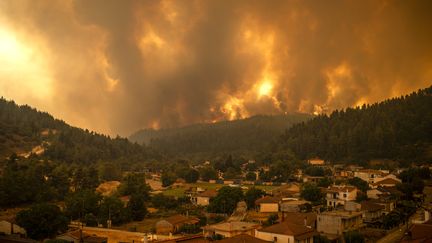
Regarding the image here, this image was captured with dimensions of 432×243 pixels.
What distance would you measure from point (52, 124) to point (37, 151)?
3985cm

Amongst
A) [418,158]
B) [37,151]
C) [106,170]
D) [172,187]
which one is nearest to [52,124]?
[37,151]

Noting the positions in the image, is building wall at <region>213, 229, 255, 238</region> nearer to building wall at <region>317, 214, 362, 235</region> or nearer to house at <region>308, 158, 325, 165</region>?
building wall at <region>317, 214, 362, 235</region>

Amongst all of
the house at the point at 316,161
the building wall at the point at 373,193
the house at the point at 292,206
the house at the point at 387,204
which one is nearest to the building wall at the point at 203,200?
the house at the point at 292,206

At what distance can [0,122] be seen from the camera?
132375 millimetres

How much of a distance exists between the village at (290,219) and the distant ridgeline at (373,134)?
107 feet

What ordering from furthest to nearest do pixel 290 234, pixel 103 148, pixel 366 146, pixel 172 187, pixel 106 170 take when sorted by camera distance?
1. pixel 103 148
2. pixel 366 146
3. pixel 106 170
4. pixel 172 187
5. pixel 290 234

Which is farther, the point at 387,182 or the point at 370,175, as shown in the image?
the point at 370,175

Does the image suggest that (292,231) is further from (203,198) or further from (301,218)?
(203,198)

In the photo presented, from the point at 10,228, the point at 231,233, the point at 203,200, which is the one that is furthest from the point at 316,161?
the point at 10,228

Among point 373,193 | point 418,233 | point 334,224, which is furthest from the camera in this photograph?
point 373,193

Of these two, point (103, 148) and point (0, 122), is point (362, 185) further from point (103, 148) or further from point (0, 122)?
point (0, 122)

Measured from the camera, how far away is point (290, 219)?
39125 mm

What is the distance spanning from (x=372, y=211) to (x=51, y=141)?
349 ft

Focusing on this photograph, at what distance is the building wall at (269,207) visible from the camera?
164 ft
